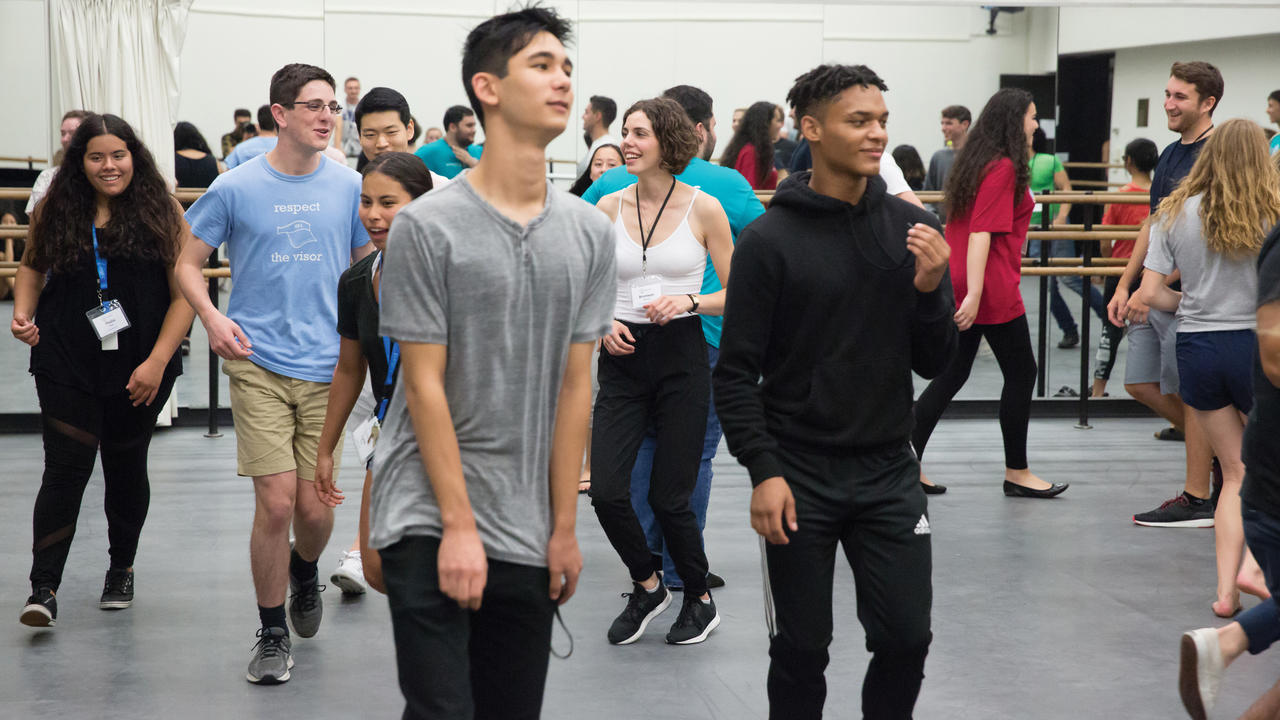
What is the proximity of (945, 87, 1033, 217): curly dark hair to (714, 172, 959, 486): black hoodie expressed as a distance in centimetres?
334

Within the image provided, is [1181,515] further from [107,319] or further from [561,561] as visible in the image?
[107,319]

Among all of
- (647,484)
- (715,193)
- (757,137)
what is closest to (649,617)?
(647,484)

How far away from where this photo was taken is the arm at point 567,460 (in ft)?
7.38

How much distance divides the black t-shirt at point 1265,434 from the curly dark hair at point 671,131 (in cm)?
188

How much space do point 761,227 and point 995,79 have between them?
28.2 feet

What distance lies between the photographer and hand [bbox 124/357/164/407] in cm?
415

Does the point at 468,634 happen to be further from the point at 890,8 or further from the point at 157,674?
the point at 890,8

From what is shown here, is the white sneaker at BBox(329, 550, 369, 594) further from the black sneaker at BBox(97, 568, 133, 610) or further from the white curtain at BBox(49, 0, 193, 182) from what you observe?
the white curtain at BBox(49, 0, 193, 182)

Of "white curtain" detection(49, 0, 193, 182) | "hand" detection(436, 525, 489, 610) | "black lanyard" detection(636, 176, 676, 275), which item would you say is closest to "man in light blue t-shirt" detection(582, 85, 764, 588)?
"black lanyard" detection(636, 176, 676, 275)

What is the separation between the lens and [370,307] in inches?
124

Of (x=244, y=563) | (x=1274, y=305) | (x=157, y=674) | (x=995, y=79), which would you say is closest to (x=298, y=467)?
(x=157, y=674)

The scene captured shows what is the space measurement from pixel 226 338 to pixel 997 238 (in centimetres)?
366

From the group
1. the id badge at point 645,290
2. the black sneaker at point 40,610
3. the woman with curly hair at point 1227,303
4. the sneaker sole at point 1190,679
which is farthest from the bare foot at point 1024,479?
the black sneaker at point 40,610

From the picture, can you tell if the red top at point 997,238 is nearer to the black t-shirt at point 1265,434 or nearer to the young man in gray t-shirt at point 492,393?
the black t-shirt at point 1265,434
